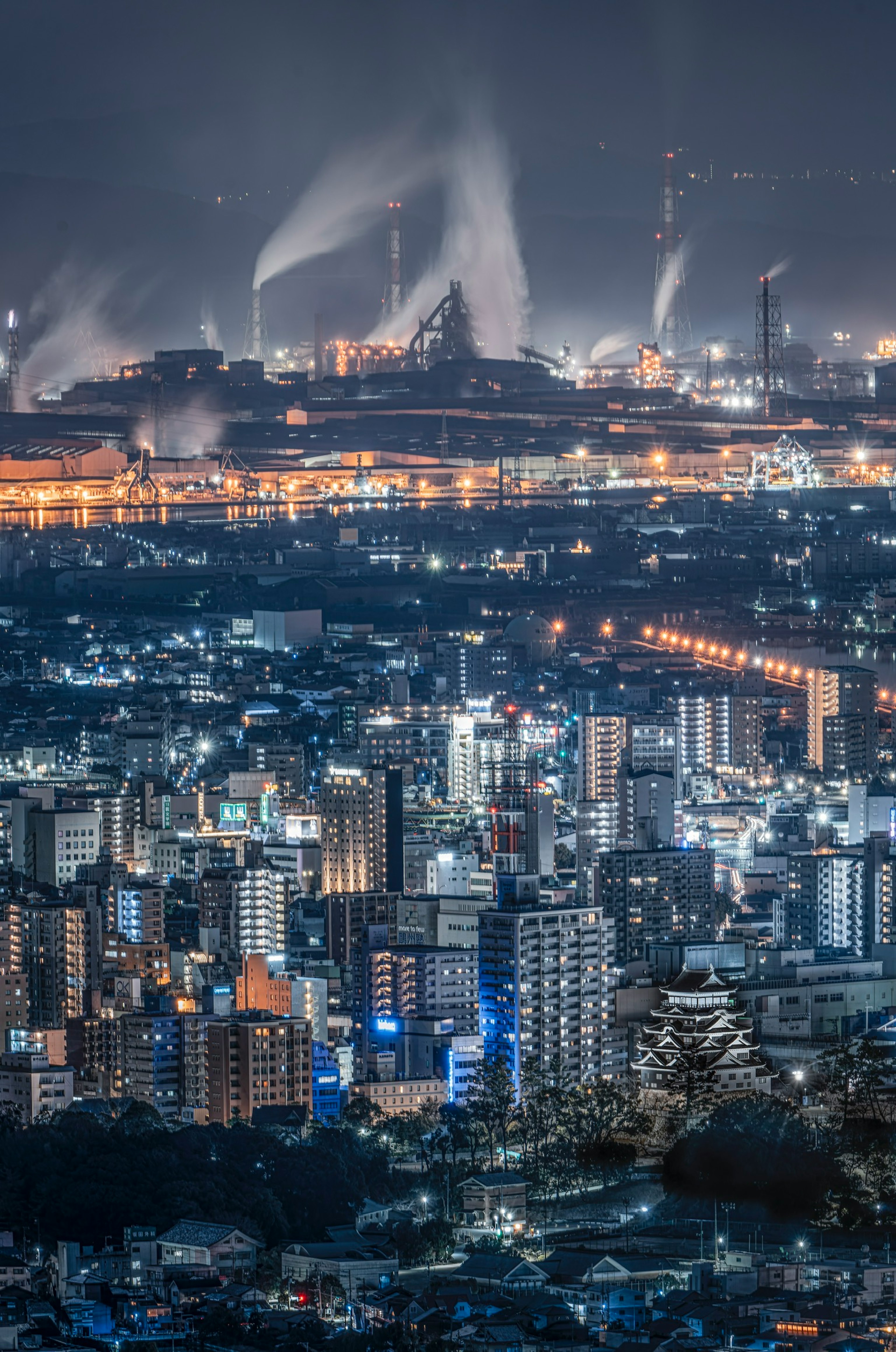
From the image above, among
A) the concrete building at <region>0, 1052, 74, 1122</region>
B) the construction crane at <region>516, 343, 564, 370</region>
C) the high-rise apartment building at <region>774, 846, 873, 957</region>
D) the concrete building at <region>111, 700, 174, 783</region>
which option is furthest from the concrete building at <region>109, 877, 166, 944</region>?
the construction crane at <region>516, 343, 564, 370</region>

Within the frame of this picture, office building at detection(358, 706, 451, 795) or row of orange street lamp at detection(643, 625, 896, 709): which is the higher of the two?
row of orange street lamp at detection(643, 625, 896, 709)

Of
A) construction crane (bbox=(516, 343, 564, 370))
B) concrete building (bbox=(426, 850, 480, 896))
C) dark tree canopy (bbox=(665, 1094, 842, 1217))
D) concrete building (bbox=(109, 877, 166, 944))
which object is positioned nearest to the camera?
dark tree canopy (bbox=(665, 1094, 842, 1217))

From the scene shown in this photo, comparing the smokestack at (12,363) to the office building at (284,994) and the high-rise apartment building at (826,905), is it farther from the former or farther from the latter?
the office building at (284,994)

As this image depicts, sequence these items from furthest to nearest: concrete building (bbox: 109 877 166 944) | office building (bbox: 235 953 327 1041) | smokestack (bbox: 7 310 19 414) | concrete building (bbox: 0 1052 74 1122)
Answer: smokestack (bbox: 7 310 19 414) < concrete building (bbox: 109 877 166 944) < office building (bbox: 235 953 327 1041) < concrete building (bbox: 0 1052 74 1122)

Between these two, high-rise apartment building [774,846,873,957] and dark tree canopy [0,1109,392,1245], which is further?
high-rise apartment building [774,846,873,957]

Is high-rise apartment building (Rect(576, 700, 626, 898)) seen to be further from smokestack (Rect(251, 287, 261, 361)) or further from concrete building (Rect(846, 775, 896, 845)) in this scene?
smokestack (Rect(251, 287, 261, 361))

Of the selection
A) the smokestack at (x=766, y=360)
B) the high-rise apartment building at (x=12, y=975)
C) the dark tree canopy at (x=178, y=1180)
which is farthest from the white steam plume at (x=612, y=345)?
the dark tree canopy at (x=178, y=1180)

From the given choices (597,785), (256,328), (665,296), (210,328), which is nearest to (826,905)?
(597,785)
